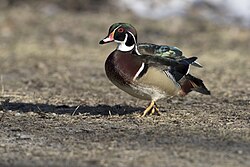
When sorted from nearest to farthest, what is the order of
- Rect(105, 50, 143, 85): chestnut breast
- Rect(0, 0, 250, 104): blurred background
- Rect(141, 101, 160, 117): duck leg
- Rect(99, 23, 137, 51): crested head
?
1. Rect(105, 50, 143, 85): chestnut breast
2. Rect(99, 23, 137, 51): crested head
3. Rect(141, 101, 160, 117): duck leg
4. Rect(0, 0, 250, 104): blurred background

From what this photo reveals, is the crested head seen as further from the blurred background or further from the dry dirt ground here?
the blurred background

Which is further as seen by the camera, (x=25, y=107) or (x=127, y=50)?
(x=25, y=107)

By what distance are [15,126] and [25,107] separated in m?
1.08

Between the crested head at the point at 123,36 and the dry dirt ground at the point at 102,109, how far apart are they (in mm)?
687

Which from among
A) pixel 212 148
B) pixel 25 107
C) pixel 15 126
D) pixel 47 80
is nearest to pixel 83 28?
pixel 47 80

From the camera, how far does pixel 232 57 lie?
1252 cm

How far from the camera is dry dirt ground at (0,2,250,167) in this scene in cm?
529

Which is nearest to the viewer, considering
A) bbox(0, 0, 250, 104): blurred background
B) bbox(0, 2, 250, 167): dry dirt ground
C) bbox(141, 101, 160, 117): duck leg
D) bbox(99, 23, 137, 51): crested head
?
bbox(0, 2, 250, 167): dry dirt ground

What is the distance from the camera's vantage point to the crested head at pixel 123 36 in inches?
257

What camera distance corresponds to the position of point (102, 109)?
739 cm

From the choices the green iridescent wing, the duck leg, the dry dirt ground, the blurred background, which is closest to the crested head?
the green iridescent wing

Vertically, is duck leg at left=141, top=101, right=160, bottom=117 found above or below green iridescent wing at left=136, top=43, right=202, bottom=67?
below

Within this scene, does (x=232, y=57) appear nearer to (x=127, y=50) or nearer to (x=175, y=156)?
(x=127, y=50)

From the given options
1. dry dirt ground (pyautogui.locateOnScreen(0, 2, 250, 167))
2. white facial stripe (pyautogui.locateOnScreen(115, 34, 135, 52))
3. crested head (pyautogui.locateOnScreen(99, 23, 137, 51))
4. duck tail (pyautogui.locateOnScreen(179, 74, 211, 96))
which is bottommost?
dry dirt ground (pyautogui.locateOnScreen(0, 2, 250, 167))
